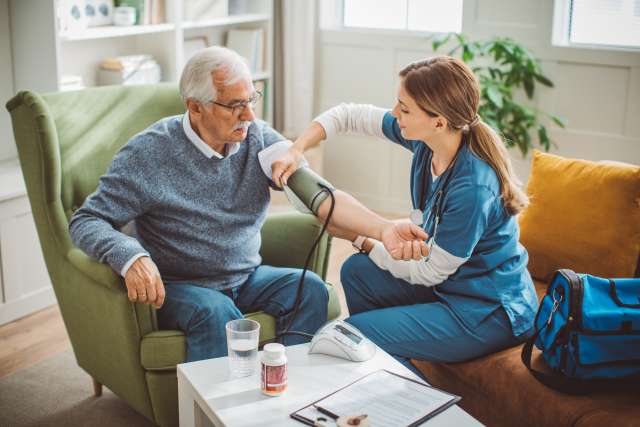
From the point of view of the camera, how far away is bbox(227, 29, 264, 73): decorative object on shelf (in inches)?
165

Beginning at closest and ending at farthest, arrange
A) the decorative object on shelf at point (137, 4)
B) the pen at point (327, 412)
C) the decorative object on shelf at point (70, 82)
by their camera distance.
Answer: the pen at point (327, 412)
the decorative object on shelf at point (70, 82)
the decorative object on shelf at point (137, 4)

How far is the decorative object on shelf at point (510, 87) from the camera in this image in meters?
3.60

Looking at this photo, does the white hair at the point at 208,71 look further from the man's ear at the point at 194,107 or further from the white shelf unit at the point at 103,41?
the white shelf unit at the point at 103,41

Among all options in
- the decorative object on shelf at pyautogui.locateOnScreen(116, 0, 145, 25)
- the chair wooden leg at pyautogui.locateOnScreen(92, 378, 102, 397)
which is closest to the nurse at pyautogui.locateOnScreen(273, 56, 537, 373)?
the chair wooden leg at pyautogui.locateOnScreen(92, 378, 102, 397)

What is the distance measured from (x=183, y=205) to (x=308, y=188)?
1.11 feet

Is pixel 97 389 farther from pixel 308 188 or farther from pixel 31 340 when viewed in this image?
pixel 308 188

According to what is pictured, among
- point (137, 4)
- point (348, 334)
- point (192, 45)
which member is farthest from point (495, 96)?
point (348, 334)

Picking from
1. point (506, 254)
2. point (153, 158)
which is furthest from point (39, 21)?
point (506, 254)

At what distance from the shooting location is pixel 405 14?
167 inches

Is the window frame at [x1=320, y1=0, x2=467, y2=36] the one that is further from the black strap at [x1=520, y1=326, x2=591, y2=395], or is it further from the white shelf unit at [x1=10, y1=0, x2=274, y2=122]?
the black strap at [x1=520, y1=326, x2=591, y2=395]

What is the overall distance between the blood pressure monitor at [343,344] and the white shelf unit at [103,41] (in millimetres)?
1774

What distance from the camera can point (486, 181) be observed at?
6.34 ft

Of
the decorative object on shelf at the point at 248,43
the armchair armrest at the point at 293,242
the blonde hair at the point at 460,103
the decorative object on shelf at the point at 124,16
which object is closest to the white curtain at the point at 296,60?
the decorative object on shelf at the point at 248,43

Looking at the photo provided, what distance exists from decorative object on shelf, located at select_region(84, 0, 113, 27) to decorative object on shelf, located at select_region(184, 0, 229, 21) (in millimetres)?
392
